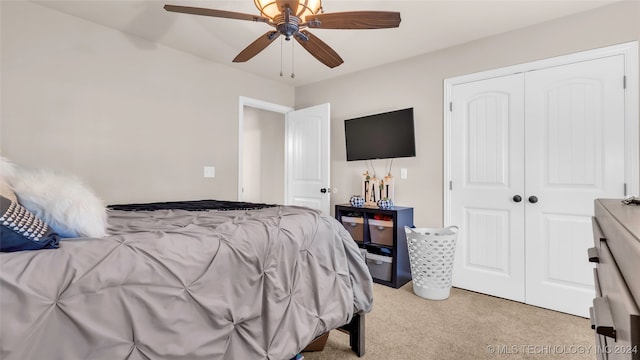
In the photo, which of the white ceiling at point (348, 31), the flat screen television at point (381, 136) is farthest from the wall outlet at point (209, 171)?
the flat screen television at point (381, 136)

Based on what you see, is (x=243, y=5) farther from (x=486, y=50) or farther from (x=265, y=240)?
(x=486, y=50)

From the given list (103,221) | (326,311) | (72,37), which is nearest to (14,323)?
(103,221)

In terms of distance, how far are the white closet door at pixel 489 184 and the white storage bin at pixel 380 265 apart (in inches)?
25.6

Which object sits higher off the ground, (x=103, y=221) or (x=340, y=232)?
(x=103, y=221)

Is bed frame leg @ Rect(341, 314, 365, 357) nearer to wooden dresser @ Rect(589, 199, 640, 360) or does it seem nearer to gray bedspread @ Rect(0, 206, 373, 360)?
gray bedspread @ Rect(0, 206, 373, 360)

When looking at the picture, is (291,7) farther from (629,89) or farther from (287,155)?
(287,155)

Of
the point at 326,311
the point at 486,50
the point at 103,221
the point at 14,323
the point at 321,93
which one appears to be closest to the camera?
the point at 14,323

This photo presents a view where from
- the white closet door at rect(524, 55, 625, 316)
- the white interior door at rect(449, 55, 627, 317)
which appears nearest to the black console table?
the white interior door at rect(449, 55, 627, 317)

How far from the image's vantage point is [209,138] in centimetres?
350

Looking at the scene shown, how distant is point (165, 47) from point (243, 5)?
4.09 ft

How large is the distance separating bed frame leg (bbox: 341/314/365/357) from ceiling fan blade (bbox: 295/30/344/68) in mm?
1781

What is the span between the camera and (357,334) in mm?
1836

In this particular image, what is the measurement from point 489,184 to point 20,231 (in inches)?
124

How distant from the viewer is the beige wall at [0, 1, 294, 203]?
2.34 metres
